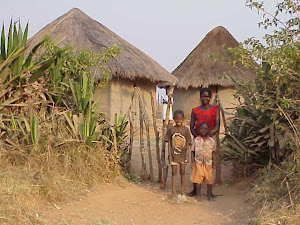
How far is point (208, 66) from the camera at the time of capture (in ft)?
57.4

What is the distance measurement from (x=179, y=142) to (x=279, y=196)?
1.40 metres

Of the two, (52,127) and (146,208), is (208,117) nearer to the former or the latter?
(146,208)

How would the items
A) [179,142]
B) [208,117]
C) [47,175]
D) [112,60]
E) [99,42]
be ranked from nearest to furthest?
1. [47,175]
2. [179,142]
3. [208,117]
4. [112,60]
5. [99,42]

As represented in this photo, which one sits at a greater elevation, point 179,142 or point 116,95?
point 116,95

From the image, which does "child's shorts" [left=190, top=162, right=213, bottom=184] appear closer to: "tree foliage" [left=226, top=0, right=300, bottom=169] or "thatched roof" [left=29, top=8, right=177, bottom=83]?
"tree foliage" [left=226, top=0, right=300, bottom=169]

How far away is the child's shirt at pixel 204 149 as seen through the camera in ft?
18.0

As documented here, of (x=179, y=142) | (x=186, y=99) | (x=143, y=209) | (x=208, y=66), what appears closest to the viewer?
(x=143, y=209)

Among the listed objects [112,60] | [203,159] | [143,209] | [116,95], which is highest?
[112,60]

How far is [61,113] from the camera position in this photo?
19.6 feet

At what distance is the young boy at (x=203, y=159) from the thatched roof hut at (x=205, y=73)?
11285 millimetres

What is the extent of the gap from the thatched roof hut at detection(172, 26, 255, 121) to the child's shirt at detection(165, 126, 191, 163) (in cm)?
1140

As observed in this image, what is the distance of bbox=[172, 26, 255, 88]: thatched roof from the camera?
1702 centimetres

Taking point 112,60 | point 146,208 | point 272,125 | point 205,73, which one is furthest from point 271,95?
point 205,73

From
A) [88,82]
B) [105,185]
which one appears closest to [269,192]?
[105,185]
